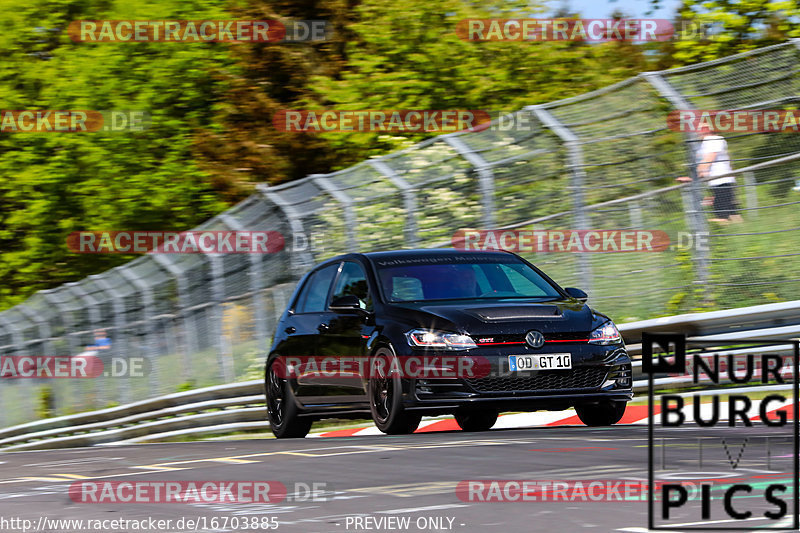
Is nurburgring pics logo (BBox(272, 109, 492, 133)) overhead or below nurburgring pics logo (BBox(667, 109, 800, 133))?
overhead

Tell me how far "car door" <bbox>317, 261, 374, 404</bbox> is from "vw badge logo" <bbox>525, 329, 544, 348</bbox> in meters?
1.42

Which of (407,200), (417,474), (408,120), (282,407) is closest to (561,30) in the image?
(408,120)

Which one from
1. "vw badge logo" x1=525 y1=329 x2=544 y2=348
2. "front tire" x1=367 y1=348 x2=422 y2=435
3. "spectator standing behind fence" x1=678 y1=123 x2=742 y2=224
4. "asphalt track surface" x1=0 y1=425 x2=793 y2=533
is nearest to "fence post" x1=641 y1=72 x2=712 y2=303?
"spectator standing behind fence" x1=678 y1=123 x2=742 y2=224

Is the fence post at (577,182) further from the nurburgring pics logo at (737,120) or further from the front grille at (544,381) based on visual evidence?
the front grille at (544,381)

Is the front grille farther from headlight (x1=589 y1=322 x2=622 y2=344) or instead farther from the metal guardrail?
the metal guardrail

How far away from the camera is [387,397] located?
11.0 metres

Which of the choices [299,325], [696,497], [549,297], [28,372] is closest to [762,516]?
[696,497]

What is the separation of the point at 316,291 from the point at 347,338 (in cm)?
136

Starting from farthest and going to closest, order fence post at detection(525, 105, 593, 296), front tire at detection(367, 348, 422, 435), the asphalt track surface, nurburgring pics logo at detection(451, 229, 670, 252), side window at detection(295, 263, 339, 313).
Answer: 1. fence post at detection(525, 105, 593, 296)
2. nurburgring pics logo at detection(451, 229, 670, 252)
3. side window at detection(295, 263, 339, 313)
4. front tire at detection(367, 348, 422, 435)
5. the asphalt track surface

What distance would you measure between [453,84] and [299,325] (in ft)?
53.8

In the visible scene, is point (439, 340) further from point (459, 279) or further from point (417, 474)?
point (417, 474)

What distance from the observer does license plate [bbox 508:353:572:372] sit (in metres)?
10.5

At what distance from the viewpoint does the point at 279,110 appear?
34.2 m

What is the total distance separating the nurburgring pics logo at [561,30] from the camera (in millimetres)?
28828
